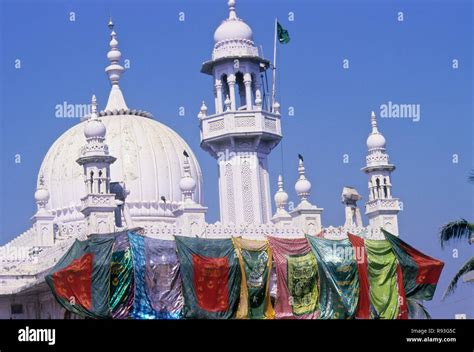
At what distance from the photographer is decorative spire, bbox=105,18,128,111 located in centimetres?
6881

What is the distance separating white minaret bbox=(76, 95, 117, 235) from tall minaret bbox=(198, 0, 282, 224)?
8582 mm

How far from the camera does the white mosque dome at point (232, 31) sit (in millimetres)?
63938

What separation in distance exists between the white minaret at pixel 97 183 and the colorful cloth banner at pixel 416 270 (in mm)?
12439

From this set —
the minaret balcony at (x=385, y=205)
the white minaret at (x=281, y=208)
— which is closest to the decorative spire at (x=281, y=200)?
the white minaret at (x=281, y=208)

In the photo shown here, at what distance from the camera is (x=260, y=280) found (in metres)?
53.0

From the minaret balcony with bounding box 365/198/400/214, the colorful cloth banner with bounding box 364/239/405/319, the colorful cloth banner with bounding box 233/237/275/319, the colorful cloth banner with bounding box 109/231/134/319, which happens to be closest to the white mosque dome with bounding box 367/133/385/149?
the minaret balcony with bounding box 365/198/400/214

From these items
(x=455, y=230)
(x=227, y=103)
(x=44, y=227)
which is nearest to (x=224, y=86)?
(x=227, y=103)

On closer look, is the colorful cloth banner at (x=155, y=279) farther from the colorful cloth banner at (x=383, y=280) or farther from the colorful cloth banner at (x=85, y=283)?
the colorful cloth banner at (x=383, y=280)

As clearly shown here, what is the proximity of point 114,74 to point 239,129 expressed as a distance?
10.4 meters

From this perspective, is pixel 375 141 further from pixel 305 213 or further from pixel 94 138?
pixel 94 138

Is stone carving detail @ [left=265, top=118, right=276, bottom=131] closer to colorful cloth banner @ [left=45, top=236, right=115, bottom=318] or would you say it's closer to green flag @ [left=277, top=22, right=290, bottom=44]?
green flag @ [left=277, top=22, right=290, bottom=44]
